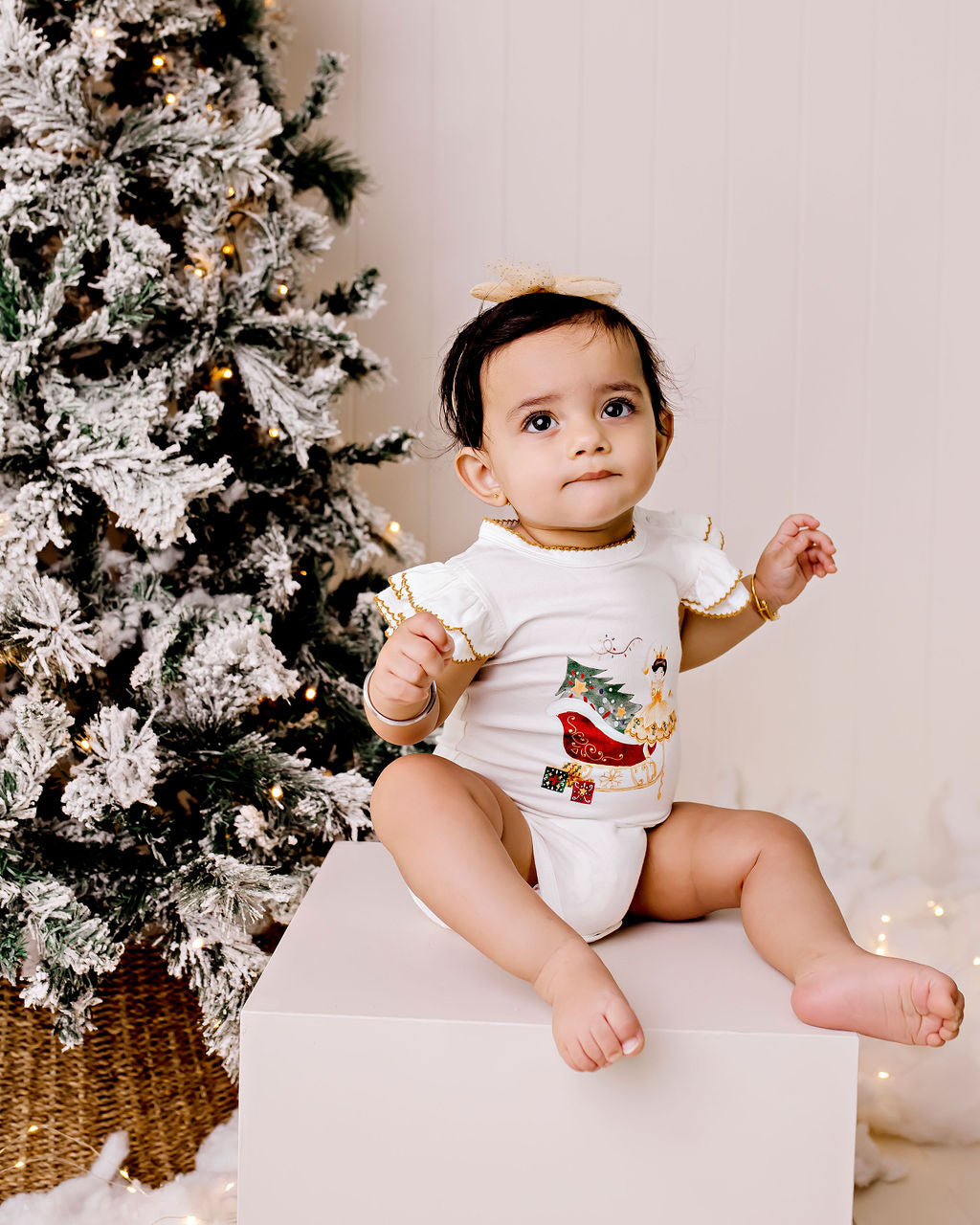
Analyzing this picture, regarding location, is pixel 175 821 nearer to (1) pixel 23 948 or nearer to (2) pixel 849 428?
(1) pixel 23 948

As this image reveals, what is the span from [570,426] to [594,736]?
27 centimetres

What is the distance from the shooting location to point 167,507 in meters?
1.15

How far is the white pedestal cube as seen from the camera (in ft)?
2.58

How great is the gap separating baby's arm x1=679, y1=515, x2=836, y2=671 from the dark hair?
0.17 m

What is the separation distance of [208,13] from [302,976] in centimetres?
110

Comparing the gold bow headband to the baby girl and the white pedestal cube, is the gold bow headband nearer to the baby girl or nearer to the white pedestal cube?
the baby girl

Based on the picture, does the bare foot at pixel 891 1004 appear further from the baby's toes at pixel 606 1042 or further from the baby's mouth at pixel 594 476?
the baby's mouth at pixel 594 476

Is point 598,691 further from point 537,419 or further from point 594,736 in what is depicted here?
point 537,419

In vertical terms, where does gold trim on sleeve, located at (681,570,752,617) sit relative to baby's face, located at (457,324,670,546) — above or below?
below

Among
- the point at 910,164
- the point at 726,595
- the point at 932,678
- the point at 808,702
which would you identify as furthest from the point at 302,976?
the point at 910,164

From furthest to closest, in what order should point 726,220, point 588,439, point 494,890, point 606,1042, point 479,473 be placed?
point 726,220, point 479,473, point 588,439, point 494,890, point 606,1042

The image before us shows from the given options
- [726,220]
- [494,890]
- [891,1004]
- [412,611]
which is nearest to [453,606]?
[412,611]

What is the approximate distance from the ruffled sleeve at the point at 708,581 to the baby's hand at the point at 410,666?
321mm

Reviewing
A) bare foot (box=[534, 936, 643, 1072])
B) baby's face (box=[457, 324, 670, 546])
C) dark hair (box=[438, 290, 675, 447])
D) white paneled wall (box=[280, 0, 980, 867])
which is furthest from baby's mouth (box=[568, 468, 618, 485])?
white paneled wall (box=[280, 0, 980, 867])
